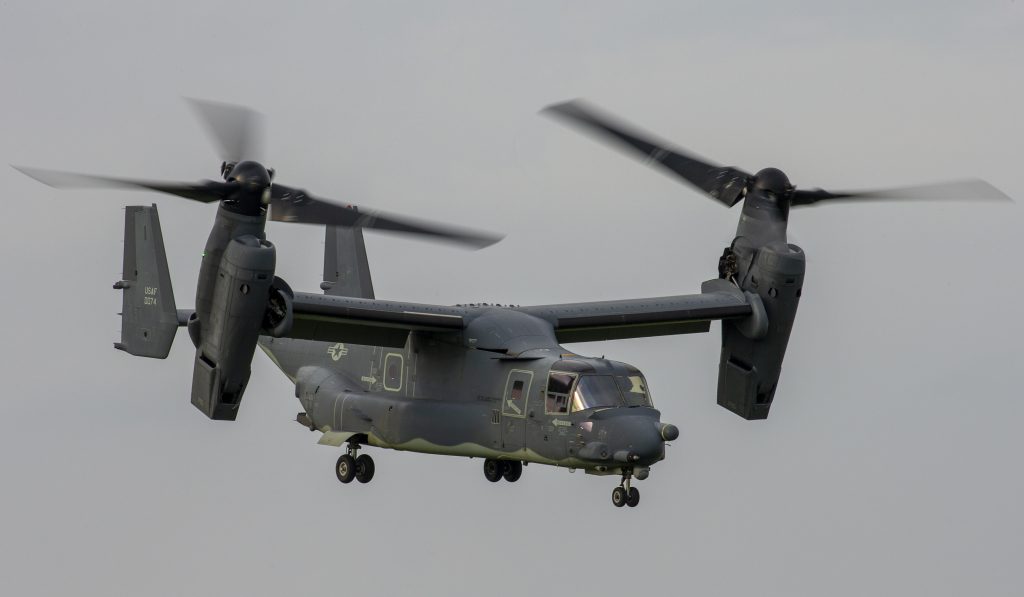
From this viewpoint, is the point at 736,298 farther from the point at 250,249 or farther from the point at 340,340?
the point at 250,249

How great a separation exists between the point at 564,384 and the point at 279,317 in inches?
195

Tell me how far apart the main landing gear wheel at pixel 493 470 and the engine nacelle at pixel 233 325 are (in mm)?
5744

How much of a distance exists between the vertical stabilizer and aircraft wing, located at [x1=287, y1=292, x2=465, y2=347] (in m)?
2.35

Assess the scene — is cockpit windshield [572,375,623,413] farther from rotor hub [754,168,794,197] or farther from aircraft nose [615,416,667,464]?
rotor hub [754,168,794,197]

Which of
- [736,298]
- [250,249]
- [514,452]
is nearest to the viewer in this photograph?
[250,249]

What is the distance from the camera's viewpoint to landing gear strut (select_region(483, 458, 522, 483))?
35.0 m

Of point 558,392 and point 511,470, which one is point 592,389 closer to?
point 558,392

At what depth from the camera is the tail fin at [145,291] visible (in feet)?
109

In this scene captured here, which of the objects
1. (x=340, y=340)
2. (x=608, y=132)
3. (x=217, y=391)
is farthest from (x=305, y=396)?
(x=608, y=132)

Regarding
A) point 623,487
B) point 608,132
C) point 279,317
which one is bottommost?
point 623,487

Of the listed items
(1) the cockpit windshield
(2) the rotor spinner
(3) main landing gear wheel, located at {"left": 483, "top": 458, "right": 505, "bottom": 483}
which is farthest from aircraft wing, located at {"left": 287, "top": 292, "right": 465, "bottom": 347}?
(1) the cockpit windshield

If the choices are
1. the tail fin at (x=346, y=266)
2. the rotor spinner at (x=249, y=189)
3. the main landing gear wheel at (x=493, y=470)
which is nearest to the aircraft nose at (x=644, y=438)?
the main landing gear wheel at (x=493, y=470)

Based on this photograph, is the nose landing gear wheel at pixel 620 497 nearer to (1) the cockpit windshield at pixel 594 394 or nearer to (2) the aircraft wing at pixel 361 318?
(1) the cockpit windshield at pixel 594 394

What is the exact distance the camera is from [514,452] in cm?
3259
